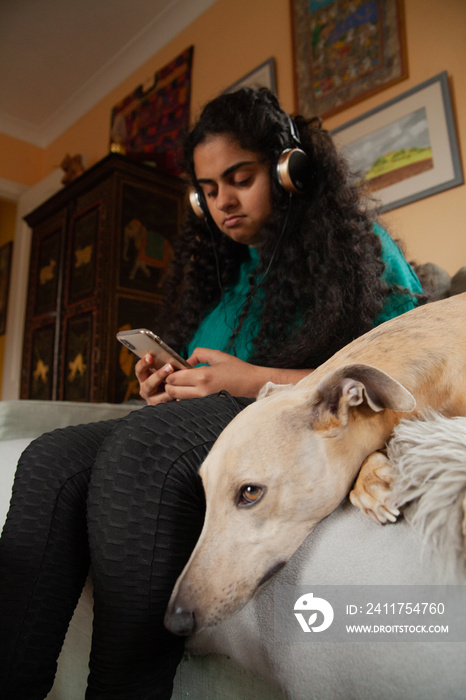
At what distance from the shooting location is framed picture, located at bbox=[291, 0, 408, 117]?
2129mm

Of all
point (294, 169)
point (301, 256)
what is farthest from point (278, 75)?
point (301, 256)

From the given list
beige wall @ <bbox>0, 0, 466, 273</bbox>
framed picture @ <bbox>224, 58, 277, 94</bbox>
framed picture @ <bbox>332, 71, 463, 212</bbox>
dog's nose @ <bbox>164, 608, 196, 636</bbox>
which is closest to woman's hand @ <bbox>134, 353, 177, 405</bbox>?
dog's nose @ <bbox>164, 608, 196, 636</bbox>

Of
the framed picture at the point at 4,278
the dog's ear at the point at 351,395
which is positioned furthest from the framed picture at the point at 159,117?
the dog's ear at the point at 351,395

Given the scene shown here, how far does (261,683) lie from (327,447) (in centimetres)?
30

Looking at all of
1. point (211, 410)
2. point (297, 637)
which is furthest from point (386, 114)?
point (297, 637)

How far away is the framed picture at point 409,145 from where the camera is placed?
1.90 metres

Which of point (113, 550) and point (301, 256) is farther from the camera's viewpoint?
point (301, 256)

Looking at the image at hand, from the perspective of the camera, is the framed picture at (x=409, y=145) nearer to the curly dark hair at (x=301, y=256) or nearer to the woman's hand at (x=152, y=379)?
the curly dark hair at (x=301, y=256)

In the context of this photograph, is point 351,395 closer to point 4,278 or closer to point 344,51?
point 344,51

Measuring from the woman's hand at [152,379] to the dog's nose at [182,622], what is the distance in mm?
596

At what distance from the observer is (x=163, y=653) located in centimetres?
60

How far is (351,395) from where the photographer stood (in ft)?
1.84

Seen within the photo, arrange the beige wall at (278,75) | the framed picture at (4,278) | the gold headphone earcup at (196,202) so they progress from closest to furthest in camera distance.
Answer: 1. the gold headphone earcup at (196,202)
2. the beige wall at (278,75)
3. the framed picture at (4,278)

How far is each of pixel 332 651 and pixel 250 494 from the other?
175mm
